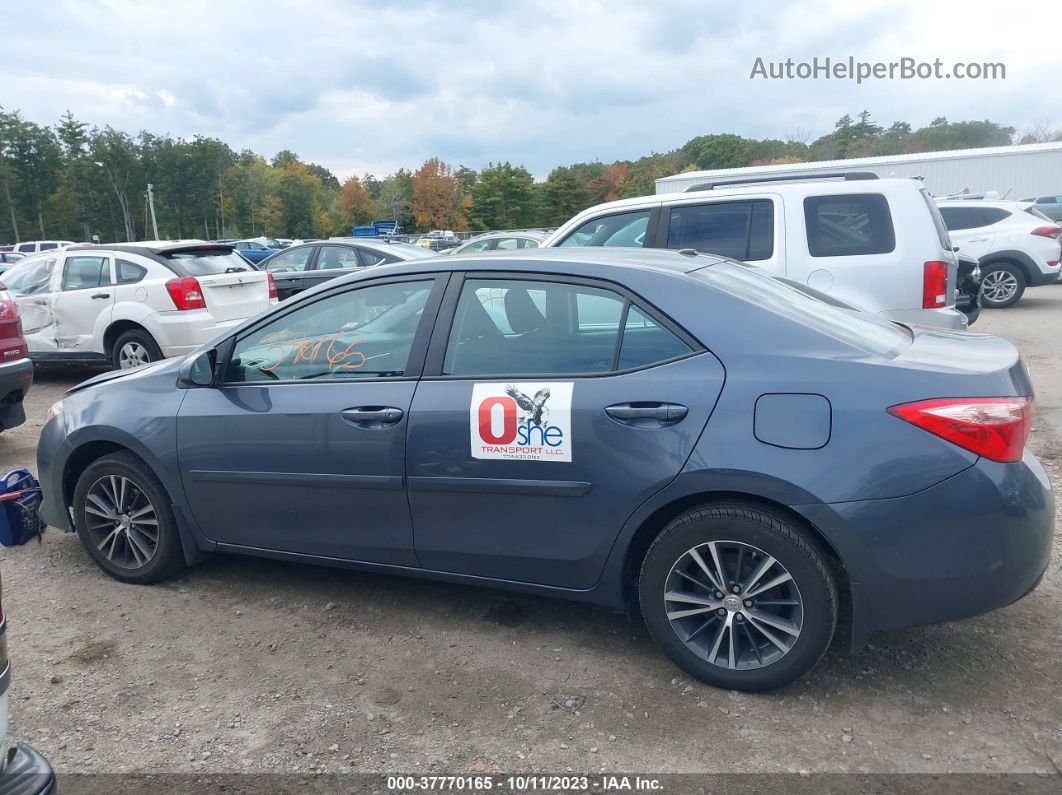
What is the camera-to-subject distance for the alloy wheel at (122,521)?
4094 millimetres

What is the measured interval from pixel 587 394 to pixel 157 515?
2266 millimetres

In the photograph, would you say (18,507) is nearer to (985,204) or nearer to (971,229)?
(971,229)

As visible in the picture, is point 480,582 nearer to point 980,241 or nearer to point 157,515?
point 157,515

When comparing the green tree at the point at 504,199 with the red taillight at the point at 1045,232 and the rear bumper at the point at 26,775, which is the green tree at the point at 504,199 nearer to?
the red taillight at the point at 1045,232

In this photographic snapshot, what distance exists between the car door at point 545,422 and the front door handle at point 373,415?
10cm

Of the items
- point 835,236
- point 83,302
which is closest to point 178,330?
point 83,302

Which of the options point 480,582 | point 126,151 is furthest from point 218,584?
point 126,151

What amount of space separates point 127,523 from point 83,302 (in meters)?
6.15

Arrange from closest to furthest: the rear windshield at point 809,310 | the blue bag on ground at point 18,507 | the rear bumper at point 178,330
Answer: the rear windshield at point 809,310
the blue bag on ground at point 18,507
the rear bumper at point 178,330

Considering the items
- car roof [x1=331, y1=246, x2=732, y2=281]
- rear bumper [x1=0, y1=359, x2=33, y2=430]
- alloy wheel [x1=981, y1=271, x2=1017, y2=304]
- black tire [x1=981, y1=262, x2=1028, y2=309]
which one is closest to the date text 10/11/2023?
car roof [x1=331, y1=246, x2=732, y2=281]

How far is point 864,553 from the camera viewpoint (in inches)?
110

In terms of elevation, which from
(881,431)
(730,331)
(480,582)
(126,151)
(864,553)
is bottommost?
(480,582)

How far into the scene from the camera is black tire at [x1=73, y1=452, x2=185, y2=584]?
13.2 feet

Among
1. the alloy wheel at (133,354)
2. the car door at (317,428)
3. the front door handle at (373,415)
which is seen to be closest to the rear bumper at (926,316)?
the car door at (317,428)
